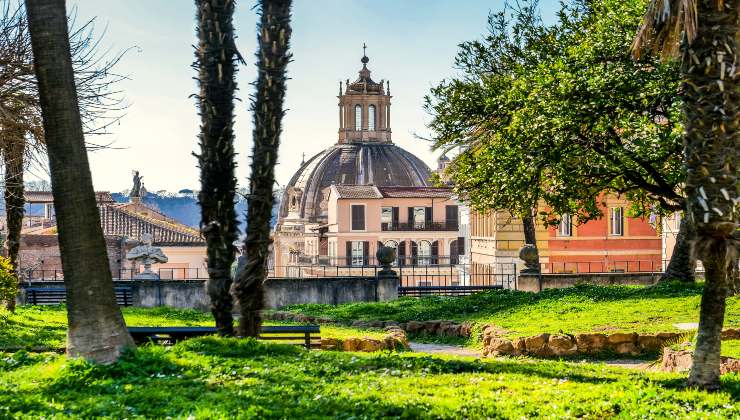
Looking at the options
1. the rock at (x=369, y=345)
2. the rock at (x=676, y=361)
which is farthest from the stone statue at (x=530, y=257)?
the rock at (x=676, y=361)

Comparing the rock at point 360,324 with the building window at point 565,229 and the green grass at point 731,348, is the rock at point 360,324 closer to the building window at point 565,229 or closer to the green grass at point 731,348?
the green grass at point 731,348

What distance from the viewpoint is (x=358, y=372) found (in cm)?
994

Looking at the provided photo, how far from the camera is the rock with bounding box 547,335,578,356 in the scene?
51.4 ft

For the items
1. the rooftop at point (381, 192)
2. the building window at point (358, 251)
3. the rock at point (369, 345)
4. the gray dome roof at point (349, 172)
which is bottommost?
the rock at point (369, 345)

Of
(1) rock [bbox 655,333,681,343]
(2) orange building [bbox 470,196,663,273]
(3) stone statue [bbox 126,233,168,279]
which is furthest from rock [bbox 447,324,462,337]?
(2) orange building [bbox 470,196,663,273]

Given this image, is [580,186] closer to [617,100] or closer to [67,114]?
[617,100]

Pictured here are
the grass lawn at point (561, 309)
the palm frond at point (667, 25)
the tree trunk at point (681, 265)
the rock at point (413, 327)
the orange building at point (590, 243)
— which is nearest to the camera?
the palm frond at point (667, 25)

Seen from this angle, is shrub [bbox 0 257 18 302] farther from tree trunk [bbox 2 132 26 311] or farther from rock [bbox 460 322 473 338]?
rock [bbox 460 322 473 338]

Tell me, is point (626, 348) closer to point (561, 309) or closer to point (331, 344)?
point (331, 344)

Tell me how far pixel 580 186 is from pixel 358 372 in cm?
1400

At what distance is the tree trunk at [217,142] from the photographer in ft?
39.6

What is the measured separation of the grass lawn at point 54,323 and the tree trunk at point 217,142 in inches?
157

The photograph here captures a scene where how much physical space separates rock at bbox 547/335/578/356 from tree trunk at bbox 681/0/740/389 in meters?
6.73

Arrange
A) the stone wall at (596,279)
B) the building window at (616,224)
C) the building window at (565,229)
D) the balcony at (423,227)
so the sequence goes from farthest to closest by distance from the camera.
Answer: the balcony at (423,227)
the building window at (616,224)
the building window at (565,229)
the stone wall at (596,279)
